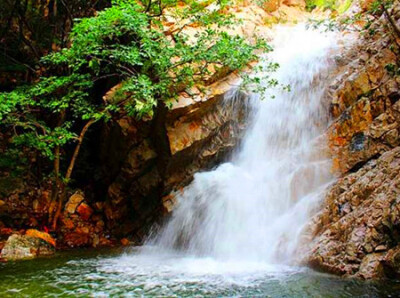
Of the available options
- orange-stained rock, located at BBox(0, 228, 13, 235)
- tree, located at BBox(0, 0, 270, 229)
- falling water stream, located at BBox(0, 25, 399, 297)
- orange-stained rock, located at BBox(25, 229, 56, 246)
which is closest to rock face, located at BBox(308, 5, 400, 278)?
falling water stream, located at BBox(0, 25, 399, 297)

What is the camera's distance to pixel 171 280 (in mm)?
A: 5590

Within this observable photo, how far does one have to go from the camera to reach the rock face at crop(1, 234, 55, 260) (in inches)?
303

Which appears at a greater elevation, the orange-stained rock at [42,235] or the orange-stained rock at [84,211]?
the orange-stained rock at [84,211]

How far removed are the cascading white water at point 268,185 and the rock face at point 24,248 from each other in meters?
3.19

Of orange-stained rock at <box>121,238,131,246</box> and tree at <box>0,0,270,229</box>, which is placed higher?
tree at <box>0,0,270,229</box>

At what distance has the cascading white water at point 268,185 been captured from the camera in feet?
24.3

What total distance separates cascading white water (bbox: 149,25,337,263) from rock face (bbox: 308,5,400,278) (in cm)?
58

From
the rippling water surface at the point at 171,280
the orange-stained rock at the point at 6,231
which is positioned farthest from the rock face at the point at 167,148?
the rippling water surface at the point at 171,280

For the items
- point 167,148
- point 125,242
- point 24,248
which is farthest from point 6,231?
point 167,148

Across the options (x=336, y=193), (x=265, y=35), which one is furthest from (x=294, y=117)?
(x=265, y=35)

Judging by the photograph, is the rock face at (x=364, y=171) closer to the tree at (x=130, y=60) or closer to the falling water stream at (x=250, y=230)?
the falling water stream at (x=250, y=230)

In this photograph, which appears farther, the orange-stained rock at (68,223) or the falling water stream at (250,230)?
the orange-stained rock at (68,223)

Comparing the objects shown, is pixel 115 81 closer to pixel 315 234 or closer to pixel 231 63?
pixel 231 63

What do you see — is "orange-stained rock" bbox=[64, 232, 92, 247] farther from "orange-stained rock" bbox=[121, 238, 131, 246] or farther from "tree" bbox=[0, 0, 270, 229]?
"orange-stained rock" bbox=[121, 238, 131, 246]
